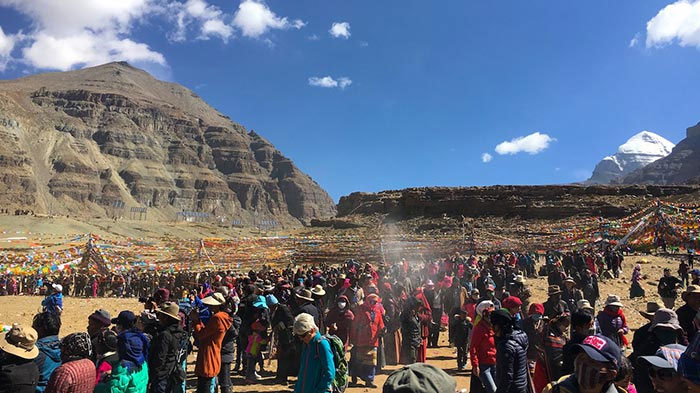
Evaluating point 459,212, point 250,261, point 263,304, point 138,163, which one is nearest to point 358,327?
point 263,304

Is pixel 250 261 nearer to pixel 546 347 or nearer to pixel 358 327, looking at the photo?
pixel 358 327

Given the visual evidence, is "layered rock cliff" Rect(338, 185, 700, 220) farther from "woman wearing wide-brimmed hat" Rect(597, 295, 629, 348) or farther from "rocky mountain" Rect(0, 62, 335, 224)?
"rocky mountain" Rect(0, 62, 335, 224)

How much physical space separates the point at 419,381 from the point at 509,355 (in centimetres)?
178

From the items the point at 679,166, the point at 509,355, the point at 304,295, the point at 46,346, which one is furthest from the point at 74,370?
the point at 679,166

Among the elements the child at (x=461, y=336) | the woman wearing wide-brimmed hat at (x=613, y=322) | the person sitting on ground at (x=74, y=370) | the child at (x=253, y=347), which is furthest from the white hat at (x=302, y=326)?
the child at (x=461, y=336)

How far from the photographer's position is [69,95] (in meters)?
185

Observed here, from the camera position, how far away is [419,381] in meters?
2.53

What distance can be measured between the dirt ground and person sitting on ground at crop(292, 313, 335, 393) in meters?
2.94

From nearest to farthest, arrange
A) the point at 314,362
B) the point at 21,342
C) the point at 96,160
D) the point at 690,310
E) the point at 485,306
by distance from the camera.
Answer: the point at 21,342 < the point at 314,362 < the point at 690,310 < the point at 485,306 < the point at 96,160

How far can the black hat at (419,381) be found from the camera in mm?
2490

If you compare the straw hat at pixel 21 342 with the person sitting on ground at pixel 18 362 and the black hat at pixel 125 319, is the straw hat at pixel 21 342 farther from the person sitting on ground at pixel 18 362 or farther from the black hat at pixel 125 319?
the black hat at pixel 125 319

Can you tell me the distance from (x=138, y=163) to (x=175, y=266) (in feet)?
538

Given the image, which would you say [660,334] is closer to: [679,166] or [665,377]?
[665,377]

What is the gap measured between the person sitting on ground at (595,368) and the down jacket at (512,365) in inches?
62.8
